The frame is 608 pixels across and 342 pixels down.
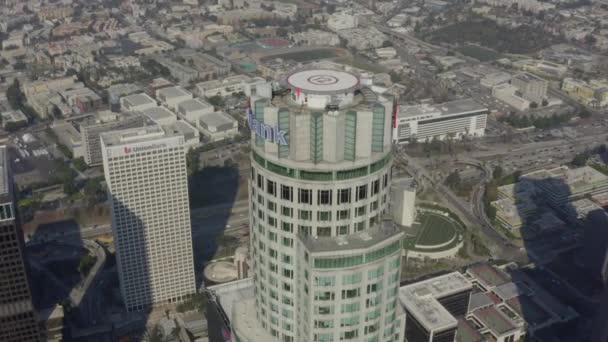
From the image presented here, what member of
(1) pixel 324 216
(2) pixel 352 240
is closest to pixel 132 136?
(1) pixel 324 216

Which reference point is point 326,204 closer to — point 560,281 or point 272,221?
point 272,221

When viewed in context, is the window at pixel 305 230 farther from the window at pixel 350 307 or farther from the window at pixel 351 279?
the window at pixel 350 307

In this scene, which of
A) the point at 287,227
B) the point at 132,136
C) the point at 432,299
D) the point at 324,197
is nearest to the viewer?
the point at 324,197

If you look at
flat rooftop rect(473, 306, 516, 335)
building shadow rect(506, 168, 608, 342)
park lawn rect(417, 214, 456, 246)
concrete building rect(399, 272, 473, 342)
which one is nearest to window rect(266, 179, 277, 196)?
concrete building rect(399, 272, 473, 342)

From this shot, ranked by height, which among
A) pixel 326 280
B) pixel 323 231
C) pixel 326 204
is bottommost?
pixel 326 280

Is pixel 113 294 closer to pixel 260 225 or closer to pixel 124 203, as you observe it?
pixel 124 203

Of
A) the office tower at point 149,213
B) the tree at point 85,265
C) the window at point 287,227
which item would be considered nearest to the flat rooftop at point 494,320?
the office tower at point 149,213

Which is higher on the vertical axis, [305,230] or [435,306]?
[305,230]
